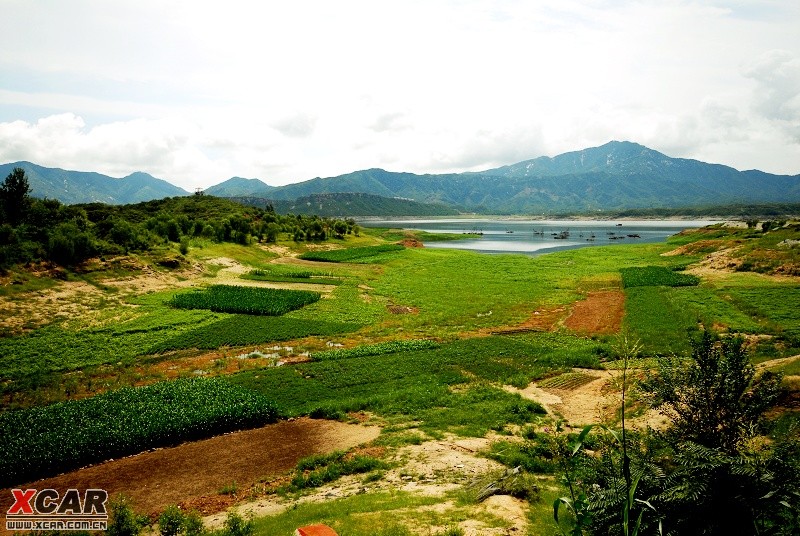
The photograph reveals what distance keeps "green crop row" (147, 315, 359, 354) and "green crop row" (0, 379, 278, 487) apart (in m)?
10.6

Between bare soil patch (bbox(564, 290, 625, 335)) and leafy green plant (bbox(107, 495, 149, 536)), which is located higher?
leafy green plant (bbox(107, 495, 149, 536))

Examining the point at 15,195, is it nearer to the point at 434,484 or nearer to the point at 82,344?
the point at 82,344

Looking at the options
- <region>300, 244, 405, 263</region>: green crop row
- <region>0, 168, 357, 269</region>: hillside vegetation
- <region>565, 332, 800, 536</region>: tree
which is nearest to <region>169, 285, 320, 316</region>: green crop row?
<region>0, 168, 357, 269</region>: hillside vegetation

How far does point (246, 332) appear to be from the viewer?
4097cm

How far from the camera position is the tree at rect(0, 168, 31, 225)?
91188mm

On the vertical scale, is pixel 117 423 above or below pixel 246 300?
below

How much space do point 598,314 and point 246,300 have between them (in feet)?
134

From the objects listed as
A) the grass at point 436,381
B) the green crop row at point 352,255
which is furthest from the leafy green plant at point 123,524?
the green crop row at point 352,255

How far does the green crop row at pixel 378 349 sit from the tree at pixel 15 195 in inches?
3666

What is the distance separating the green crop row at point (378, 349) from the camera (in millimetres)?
34244

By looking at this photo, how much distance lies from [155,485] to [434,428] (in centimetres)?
1262

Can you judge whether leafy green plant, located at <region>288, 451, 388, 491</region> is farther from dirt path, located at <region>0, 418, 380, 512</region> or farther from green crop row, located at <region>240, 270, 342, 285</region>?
green crop row, located at <region>240, 270, 342, 285</region>

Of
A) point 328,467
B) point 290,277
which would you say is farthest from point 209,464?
point 290,277

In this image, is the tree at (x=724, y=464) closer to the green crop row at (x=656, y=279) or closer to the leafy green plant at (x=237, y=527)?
the leafy green plant at (x=237, y=527)
